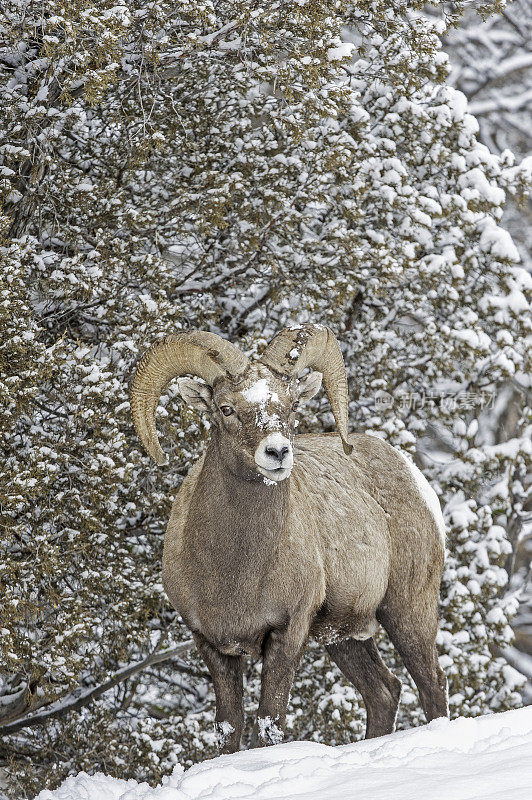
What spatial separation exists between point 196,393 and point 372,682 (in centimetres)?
229

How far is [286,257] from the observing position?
966cm

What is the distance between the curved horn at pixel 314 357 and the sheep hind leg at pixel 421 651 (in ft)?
3.53

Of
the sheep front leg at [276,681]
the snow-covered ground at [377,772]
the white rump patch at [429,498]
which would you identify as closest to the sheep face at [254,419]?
the sheep front leg at [276,681]

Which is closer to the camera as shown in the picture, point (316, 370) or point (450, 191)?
point (316, 370)

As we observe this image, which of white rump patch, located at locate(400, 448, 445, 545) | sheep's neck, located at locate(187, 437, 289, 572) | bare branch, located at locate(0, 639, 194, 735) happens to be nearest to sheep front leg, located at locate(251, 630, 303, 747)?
sheep's neck, located at locate(187, 437, 289, 572)

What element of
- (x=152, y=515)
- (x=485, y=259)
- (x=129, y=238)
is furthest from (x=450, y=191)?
(x=152, y=515)

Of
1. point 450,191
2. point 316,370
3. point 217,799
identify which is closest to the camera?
point 217,799

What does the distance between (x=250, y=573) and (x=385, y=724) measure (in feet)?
6.00

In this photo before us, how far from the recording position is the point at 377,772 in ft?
11.9

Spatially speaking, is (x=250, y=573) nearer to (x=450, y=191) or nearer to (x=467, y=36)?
(x=450, y=191)

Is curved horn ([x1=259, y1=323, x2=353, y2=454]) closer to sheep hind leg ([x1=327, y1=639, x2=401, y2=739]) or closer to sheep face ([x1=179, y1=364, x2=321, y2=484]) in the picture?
sheep face ([x1=179, y1=364, x2=321, y2=484])

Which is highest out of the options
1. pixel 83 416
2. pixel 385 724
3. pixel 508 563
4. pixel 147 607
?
pixel 83 416

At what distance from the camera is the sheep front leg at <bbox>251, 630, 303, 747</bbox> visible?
201 inches

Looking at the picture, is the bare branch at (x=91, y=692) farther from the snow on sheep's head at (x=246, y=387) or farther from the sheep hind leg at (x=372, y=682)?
the snow on sheep's head at (x=246, y=387)
